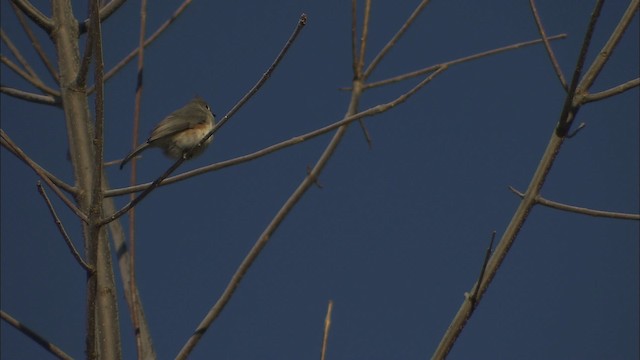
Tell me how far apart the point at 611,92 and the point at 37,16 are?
1.61m

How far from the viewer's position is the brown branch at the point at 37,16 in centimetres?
219

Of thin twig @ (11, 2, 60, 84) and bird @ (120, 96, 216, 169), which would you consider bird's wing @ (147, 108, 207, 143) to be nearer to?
bird @ (120, 96, 216, 169)

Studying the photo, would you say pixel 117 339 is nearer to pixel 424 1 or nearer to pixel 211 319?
pixel 211 319

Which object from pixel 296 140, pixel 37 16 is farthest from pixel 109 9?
pixel 296 140

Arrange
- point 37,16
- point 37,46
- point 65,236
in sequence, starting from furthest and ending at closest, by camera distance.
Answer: point 37,46, point 37,16, point 65,236

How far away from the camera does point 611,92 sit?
70.6 inches

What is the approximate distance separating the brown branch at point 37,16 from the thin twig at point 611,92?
1.52m

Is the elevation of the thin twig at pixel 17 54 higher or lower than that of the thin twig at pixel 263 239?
higher

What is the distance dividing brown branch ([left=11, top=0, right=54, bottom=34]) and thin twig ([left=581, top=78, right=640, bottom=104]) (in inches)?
60.0

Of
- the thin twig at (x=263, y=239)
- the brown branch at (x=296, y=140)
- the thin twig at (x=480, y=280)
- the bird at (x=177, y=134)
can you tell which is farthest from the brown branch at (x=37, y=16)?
the bird at (x=177, y=134)

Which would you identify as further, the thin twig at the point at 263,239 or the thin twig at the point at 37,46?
the thin twig at the point at 37,46

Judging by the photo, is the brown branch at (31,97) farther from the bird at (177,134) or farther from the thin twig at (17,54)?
the bird at (177,134)

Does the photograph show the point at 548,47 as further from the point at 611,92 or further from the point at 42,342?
the point at 42,342

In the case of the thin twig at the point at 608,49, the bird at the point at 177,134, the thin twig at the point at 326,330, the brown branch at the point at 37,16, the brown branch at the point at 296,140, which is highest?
the brown branch at the point at 37,16
